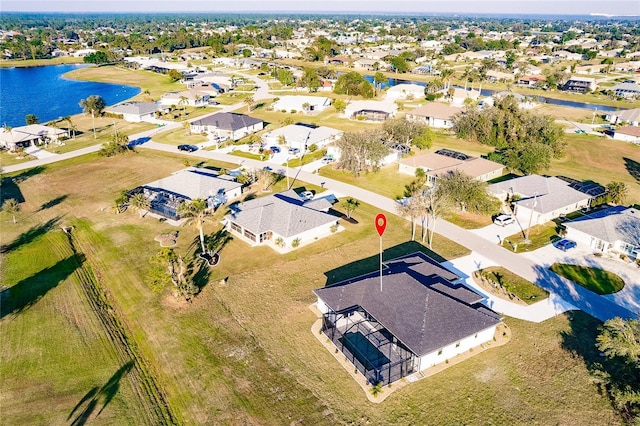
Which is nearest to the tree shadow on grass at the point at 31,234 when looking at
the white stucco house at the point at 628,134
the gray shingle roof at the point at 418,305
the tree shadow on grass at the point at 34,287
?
the tree shadow on grass at the point at 34,287

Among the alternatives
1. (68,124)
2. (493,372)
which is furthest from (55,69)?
(493,372)

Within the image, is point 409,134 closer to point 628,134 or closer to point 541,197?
point 541,197

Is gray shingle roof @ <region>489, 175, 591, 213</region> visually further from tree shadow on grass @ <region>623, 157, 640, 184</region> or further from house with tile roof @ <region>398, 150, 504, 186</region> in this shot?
tree shadow on grass @ <region>623, 157, 640, 184</region>

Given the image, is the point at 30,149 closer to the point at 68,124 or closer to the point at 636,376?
the point at 68,124

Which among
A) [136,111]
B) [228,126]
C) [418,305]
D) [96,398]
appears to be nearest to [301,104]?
[228,126]

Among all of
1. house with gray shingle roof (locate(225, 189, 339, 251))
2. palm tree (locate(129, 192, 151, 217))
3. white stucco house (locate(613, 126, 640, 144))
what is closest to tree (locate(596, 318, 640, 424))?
house with gray shingle roof (locate(225, 189, 339, 251))

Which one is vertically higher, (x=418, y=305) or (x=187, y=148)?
(x=418, y=305)
